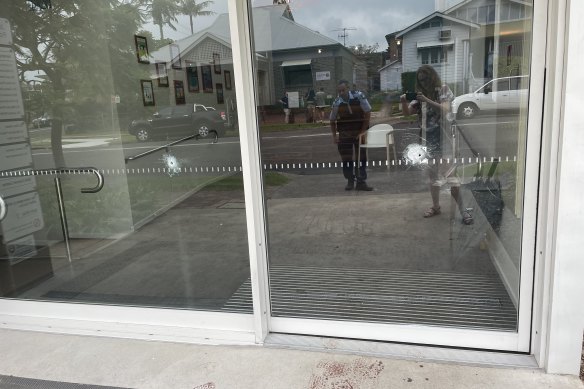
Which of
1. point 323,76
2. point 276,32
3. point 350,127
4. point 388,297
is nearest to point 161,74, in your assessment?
point 276,32

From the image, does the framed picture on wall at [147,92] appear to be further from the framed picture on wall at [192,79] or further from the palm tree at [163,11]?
the framed picture on wall at [192,79]

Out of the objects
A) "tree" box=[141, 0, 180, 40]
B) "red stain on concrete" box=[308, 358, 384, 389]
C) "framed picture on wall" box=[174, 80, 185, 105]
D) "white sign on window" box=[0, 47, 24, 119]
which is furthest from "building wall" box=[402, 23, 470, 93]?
"white sign on window" box=[0, 47, 24, 119]

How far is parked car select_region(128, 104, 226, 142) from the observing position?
117 inches

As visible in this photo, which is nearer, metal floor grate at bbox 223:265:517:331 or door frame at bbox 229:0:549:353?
door frame at bbox 229:0:549:353

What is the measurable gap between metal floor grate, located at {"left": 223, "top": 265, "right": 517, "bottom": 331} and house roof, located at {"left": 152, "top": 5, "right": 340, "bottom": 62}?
1.33 metres

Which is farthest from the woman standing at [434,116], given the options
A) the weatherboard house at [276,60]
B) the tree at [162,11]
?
the tree at [162,11]

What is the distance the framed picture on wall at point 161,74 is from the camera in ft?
11.6

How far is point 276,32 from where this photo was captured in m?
2.64

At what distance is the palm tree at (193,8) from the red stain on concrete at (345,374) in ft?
7.71

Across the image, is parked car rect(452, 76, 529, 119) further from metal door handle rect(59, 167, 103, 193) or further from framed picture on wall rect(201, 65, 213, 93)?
metal door handle rect(59, 167, 103, 193)

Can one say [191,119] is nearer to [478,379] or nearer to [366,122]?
[366,122]

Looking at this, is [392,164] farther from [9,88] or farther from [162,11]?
[9,88]

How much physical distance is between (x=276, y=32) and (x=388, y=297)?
5.64ft

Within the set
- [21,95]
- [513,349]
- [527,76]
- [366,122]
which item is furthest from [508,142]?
[21,95]
